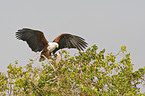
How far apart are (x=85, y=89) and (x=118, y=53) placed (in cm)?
282

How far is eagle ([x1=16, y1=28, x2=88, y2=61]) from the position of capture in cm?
1164

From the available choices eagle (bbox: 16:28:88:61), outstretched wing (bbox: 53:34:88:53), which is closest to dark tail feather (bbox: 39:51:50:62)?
eagle (bbox: 16:28:88:61)

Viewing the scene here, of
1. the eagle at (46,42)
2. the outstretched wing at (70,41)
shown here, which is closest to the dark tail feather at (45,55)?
the eagle at (46,42)

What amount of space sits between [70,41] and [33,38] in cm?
179

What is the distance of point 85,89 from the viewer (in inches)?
295

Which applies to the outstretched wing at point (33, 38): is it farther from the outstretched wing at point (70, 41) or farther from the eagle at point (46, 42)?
the outstretched wing at point (70, 41)

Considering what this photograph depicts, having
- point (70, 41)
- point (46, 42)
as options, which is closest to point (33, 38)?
Answer: point (46, 42)

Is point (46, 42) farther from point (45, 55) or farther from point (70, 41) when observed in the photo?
point (70, 41)

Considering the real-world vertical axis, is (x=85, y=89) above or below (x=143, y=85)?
below

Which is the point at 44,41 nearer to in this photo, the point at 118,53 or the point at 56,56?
the point at 56,56

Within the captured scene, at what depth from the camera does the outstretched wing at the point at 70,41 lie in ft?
39.7

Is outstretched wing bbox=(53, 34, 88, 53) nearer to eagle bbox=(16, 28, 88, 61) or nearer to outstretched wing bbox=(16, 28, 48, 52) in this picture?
eagle bbox=(16, 28, 88, 61)

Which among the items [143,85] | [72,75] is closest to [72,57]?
[72,75]

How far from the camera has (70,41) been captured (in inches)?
488
